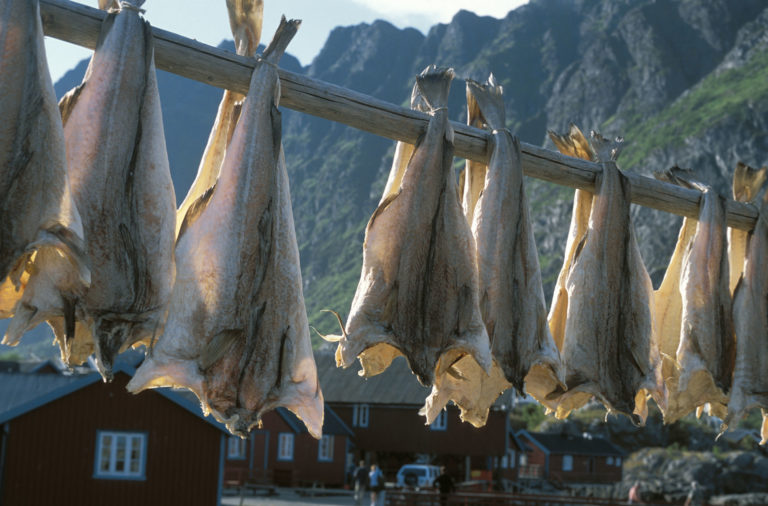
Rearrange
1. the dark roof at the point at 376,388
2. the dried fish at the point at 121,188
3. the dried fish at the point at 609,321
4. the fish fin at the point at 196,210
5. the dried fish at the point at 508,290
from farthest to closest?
the dark roof at the point at 376,388, the dried fish at the point at 609,321, the dried fish at the point at 508,290, the fish fin at the point at 196,210, the dried fish at the point at 121,188

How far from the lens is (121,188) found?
10.2 ft

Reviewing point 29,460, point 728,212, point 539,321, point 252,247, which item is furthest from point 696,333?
point 29,460

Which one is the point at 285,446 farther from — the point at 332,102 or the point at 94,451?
the point at 332,102

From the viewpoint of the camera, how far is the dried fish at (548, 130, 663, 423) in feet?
13.9

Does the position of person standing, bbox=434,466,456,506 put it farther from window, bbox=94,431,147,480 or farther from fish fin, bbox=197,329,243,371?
fish fin, bbox=197,329,243,371

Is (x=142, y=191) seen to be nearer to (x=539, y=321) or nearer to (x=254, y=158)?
(x=254, y=158)

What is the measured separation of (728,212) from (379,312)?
262 cm

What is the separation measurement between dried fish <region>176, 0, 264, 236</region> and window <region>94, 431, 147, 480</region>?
83.9 feet

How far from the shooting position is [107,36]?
3197 millimetres

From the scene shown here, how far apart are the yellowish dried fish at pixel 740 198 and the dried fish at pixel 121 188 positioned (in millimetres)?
3578

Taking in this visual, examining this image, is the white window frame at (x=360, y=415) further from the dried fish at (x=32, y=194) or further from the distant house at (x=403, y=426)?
the dried fish at (x=32, y=194)

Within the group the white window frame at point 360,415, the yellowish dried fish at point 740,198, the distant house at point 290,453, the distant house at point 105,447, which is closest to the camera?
the yellowish dried fish at point 740,198

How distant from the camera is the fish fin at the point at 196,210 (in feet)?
10.7

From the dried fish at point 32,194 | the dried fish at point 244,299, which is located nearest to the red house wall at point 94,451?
the dried fish at point 244,299
